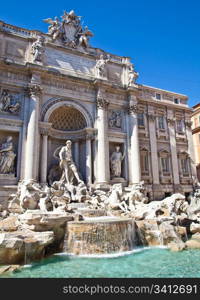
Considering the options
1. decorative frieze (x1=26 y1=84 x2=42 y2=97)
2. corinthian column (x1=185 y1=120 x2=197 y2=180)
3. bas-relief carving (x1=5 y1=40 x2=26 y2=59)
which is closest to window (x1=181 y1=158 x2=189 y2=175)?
corinthian column (x1=185 y1=120 x2=197 y2=180)

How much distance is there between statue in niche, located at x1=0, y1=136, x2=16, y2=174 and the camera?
39.2 ft

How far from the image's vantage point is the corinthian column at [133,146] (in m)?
15.0

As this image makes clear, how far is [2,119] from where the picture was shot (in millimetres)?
12484

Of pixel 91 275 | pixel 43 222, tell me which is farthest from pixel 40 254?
pixel 91 275

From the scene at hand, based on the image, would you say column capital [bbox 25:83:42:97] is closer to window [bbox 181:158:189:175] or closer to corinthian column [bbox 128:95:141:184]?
corinthian column [bbox 128:95:141:184]

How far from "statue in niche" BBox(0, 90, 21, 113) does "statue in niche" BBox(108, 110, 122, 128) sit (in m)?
6.73

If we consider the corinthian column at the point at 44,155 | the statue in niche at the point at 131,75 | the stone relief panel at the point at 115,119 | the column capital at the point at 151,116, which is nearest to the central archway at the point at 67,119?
the corinthian column at the point at 44,155

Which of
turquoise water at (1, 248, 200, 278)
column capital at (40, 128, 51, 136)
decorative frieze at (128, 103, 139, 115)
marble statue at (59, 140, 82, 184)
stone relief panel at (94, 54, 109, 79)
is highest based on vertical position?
stone relief panel at (94, 54, 109, 79)

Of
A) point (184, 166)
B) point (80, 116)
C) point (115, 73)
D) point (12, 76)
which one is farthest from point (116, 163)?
point (12, 76)

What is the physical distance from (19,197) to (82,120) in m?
7.20

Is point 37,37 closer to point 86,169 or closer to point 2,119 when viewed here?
point 2,119

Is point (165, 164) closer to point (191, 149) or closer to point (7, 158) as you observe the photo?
point (191, 149)

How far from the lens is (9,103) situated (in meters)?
12.9

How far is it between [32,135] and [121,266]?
9.17 m
